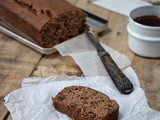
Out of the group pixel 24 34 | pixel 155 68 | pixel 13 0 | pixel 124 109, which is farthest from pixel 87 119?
pixel 13 0

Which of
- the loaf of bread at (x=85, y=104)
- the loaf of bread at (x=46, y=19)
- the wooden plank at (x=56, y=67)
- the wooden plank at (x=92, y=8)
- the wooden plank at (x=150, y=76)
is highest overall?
the loaf of bread at (x=46, y=19)

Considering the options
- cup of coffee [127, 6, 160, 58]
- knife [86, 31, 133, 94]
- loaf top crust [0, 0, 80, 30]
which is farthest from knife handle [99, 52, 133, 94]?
loaf top crust [0, 0, 80, 30]

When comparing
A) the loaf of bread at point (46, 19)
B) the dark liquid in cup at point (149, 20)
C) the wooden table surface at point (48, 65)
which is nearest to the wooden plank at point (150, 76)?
the wooden table surface at point (48, 65)

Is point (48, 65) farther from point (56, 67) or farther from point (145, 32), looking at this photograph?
point (145, 32)

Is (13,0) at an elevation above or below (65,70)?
above

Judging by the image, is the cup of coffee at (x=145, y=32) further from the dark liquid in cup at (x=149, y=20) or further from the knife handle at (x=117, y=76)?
the knife handle at (x=117, y=76)

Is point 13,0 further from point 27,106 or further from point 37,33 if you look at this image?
point 27,106
